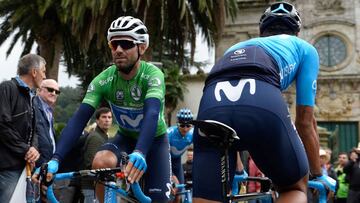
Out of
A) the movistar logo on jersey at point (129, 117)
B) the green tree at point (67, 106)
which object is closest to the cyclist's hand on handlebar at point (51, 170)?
the movistar logo on jersey at point (129, 117)

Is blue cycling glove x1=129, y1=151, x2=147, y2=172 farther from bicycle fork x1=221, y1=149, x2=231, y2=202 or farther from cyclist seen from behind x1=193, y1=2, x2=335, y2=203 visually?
bicycle fork x1=221, y1=149, x2=231, y2=202

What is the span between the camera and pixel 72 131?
3.92m

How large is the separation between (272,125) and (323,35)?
2917 cm

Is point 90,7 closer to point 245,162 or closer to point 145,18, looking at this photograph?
point 145,18

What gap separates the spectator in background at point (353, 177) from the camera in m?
10.9

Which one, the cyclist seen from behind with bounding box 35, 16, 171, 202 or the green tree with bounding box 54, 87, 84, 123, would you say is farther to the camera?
the green tree with bounding box 54, 87, 84, 123

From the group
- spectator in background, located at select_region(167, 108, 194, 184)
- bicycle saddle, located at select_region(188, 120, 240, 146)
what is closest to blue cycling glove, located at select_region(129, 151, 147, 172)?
bicycle saddle, located at select_region(188, 120, 240, 146)

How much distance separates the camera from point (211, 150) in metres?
3.07

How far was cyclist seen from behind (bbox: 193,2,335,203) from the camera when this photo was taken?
2.99 meters

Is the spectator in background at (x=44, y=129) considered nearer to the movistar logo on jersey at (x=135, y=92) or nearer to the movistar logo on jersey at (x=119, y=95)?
the movistar logo on jersey at (x=119, y=95)

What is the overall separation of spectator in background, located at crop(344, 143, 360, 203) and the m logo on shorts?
867 centimetres

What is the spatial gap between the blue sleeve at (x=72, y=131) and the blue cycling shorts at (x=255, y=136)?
118 centimetres

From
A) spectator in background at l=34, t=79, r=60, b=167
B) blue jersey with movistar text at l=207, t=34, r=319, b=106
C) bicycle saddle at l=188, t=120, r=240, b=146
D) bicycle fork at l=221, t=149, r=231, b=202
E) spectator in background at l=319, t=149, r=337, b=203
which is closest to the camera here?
bicycle saddle at l=188, t=120, r=240, b=146

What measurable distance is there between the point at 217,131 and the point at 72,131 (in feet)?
4.82
